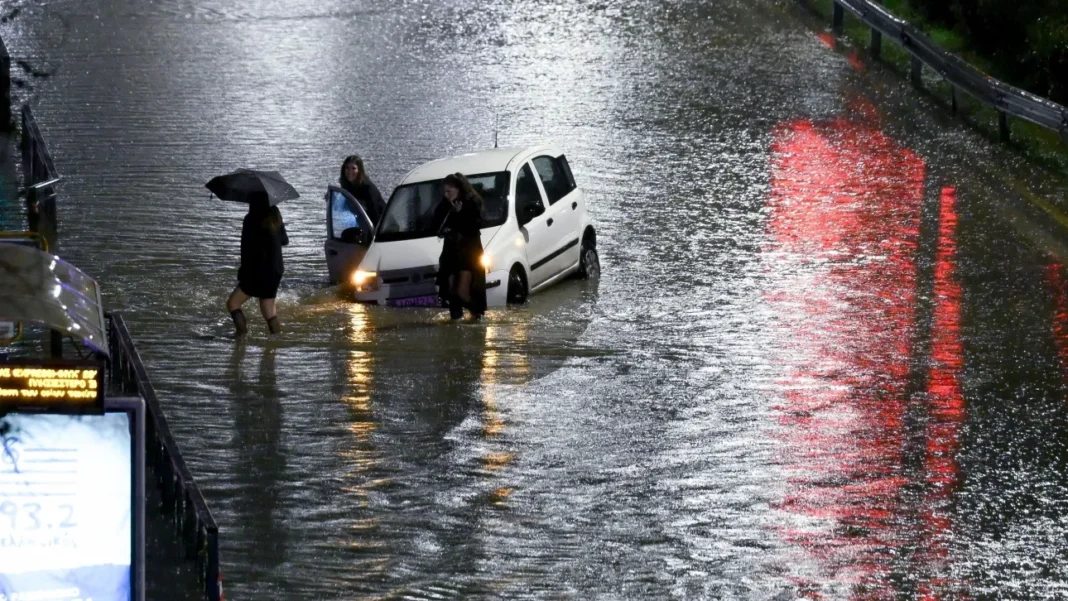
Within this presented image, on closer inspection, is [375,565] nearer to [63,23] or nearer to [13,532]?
[13,532]

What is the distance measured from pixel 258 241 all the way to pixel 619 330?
318 cm

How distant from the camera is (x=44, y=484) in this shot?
661 centimetres

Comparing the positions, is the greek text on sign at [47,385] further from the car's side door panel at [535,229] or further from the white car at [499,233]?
the car's side door panel at [535,229]

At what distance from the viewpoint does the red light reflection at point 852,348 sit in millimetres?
9719

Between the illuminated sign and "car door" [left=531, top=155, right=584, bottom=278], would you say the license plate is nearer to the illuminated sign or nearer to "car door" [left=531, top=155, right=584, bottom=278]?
"car door" [left=531, top=155, right=584, bottom=278]

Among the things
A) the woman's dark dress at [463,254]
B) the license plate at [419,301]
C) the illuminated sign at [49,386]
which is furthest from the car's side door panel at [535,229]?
the illuminated sign at [49,386]

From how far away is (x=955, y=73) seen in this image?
2430cm

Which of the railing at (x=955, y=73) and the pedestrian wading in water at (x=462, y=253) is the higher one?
the railing at (x=955, y=73)

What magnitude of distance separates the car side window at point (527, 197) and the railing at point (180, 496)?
6.35 m

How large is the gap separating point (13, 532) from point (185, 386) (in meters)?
6.41

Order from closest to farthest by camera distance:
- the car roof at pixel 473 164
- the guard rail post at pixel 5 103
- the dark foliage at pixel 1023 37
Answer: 1. the car roof at pixel 473 164
2. the guard rail post at pixel 5 103
3. the dark foliage at pixel 1023 37

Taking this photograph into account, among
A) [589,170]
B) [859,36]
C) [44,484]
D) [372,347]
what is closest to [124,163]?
[589,170]

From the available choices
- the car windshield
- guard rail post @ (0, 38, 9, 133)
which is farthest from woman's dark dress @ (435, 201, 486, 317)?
guard rail post @ (0, 38, 9, 133)

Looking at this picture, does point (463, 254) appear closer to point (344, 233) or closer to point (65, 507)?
point (344, 233)
